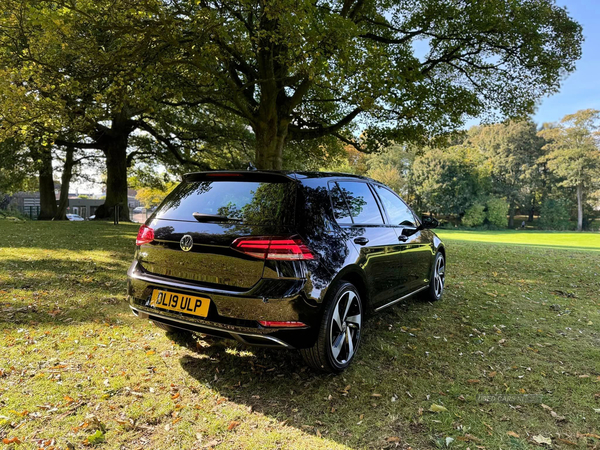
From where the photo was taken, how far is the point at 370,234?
3.82 meters

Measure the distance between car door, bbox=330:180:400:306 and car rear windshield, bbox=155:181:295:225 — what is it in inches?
24.5

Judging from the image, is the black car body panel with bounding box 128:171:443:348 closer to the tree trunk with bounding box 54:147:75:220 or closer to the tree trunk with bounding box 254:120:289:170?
the tree trunk with bounding box 254:120:289:170

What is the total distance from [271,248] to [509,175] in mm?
59826

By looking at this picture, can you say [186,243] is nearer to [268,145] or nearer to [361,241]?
[361,241]

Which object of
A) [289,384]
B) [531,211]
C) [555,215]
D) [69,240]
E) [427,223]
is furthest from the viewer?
[531,211]

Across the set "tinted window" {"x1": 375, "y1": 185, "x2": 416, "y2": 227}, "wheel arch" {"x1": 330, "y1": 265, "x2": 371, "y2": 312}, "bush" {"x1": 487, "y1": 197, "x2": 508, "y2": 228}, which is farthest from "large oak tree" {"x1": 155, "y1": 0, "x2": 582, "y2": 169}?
"bush" {"x1": 487, "y1": 197, "x2": 508, "y2": 228}

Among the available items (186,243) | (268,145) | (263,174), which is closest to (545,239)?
(268,145)

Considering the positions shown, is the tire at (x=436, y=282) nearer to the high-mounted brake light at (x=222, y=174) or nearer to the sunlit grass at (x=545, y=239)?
the high-mounted brake light at (x=222, y=174)

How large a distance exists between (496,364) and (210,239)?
293cm

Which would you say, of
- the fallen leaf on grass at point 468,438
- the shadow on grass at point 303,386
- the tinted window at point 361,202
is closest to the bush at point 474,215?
the tinted window at point 361,202

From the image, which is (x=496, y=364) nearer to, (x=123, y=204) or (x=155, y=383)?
(x=155, y=383)

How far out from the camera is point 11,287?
5.33m

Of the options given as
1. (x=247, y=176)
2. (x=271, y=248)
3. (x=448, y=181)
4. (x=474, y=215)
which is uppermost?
(x=448, y=181)

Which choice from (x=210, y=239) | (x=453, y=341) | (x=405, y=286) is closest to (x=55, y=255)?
(x=210, y=239)
